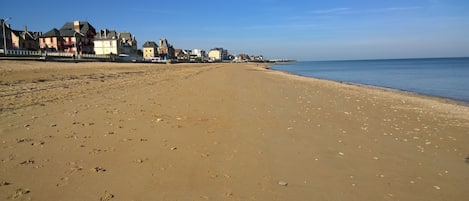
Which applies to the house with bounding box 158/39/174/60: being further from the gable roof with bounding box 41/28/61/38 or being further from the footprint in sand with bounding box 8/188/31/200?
the footprint in sand with bounding box 8/188/31/200

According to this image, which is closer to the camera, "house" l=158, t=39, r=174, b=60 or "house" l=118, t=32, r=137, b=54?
"house" l=118, t=32, r=137, b=54

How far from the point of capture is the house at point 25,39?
269ft

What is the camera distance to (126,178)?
493 cm

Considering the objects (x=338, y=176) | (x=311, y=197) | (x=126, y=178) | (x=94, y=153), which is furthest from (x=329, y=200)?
(x=94, y=153)

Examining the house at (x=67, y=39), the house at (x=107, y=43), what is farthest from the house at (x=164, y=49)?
the house at (x=67, y=39)

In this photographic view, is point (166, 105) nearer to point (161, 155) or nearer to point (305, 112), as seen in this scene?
point (305, 112)

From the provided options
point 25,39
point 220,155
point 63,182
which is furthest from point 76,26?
point 63,182

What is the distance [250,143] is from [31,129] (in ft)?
15.3

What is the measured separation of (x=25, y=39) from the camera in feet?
279

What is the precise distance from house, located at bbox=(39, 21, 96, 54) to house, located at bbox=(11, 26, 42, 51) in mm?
1889

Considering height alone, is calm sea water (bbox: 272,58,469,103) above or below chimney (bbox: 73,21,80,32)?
below

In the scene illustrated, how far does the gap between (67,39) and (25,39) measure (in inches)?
376

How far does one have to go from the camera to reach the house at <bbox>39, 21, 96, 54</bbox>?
9012 cm

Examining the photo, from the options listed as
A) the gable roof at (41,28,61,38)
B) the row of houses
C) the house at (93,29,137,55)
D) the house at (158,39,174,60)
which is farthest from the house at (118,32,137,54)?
the house at (158,39,174,60)
